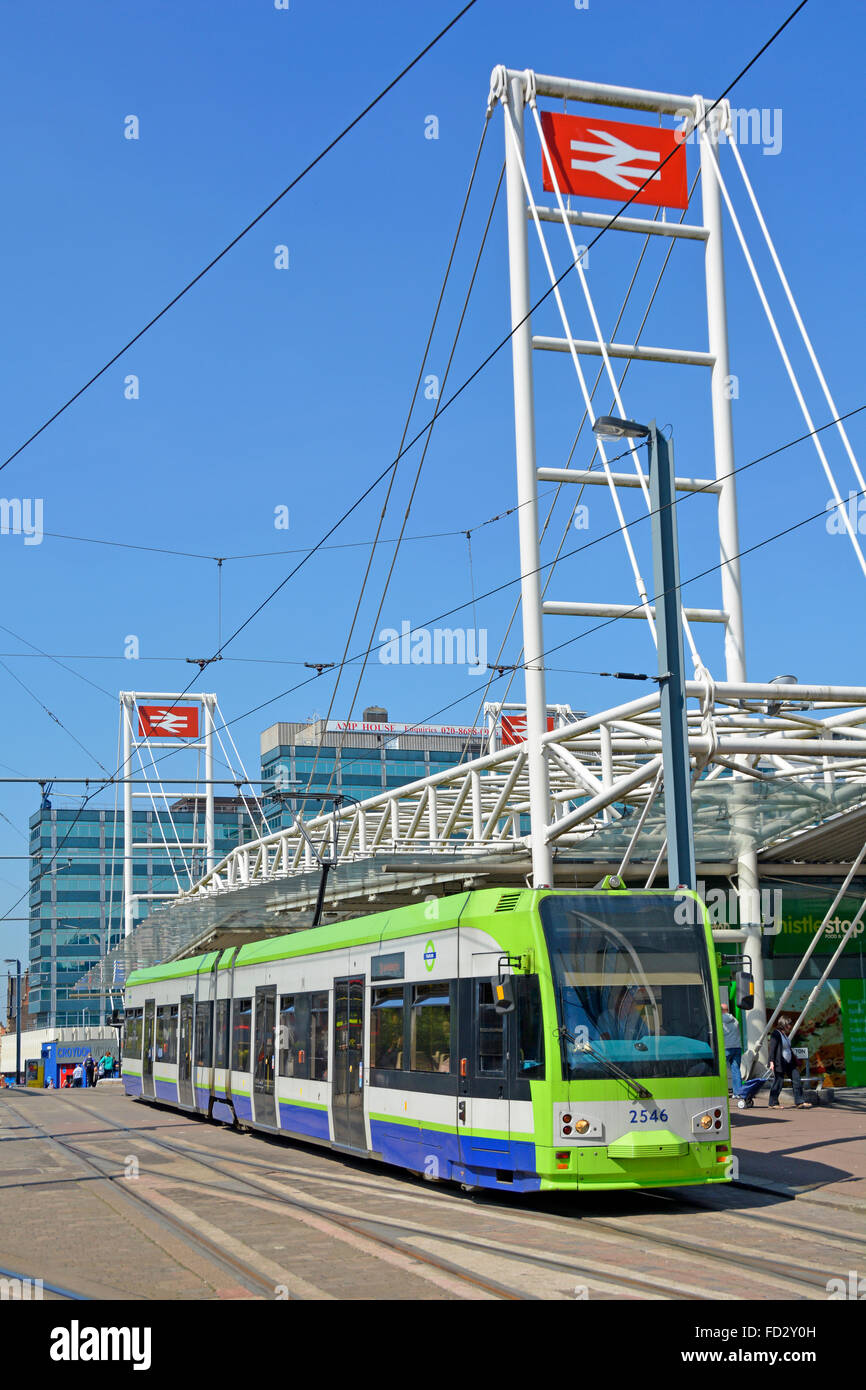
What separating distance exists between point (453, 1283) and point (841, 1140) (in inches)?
404

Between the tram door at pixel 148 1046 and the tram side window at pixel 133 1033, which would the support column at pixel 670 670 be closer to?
the tram door at pixel 148 1046

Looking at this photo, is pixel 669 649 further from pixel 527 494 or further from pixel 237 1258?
pixel 237 1258

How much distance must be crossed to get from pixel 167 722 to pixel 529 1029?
63391 millimetres

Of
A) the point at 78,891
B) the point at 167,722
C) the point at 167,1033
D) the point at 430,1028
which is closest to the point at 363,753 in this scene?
the point at 78,891

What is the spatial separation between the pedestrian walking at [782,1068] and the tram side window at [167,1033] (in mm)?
11698

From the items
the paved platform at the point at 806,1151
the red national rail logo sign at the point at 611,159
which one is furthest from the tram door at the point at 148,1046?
the red national rail logo sign at the point at 611,159

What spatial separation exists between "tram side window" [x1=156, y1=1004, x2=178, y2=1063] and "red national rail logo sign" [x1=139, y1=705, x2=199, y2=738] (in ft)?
144

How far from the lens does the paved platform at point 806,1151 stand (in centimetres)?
1454

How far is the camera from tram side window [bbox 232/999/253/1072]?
22.9m

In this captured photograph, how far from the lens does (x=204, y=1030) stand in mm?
26469

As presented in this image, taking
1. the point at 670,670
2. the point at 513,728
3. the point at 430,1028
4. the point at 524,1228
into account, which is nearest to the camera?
the point at 524,1228

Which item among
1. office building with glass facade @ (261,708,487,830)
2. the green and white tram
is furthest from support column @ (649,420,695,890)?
office building with glass facade @ (261,708,487,830)
